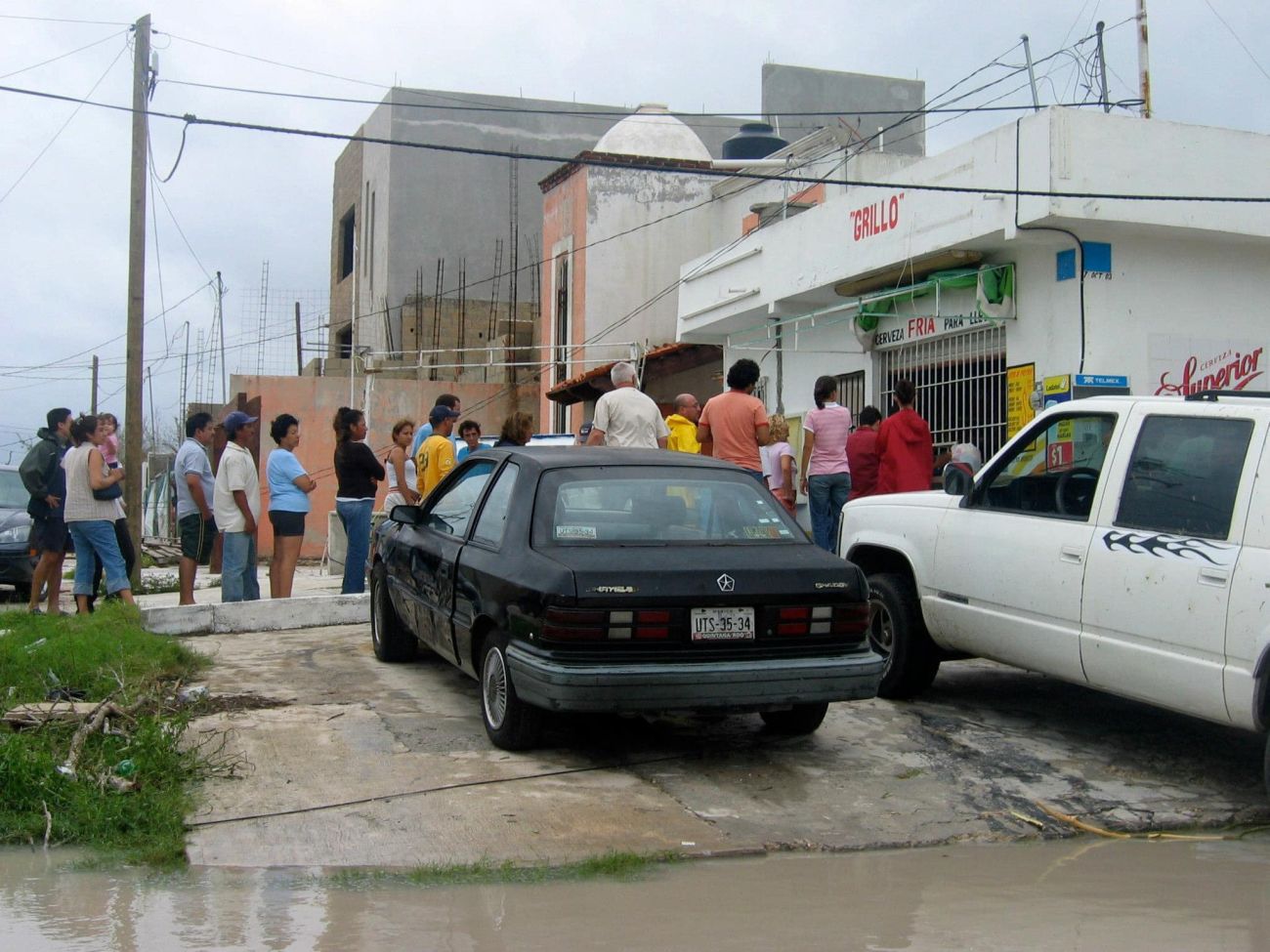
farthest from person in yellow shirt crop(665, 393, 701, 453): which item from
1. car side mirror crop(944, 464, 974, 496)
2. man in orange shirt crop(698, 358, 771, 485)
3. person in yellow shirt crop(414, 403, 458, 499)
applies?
car side mirror crop(944, 464, 974, 496)

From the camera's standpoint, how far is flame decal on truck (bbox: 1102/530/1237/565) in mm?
5328

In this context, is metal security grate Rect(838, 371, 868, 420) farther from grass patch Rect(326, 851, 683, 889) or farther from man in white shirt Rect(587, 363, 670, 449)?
grass patch Rect(326, 851, 683, 889)

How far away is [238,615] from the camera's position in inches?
377

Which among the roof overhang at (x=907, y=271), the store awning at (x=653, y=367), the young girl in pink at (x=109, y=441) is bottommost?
the young girl in pink at (x=109, y=441)

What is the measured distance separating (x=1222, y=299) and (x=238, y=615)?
31.3 feet

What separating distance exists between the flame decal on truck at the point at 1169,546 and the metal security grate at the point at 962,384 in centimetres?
727

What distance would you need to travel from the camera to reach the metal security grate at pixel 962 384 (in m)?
13.2

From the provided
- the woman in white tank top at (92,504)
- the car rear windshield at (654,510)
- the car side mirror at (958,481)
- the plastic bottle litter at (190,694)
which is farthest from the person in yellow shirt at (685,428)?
the plastic bottle litter at (190,694)

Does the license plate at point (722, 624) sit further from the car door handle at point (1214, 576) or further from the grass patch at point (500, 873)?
the car door handle at point (1214, 576)

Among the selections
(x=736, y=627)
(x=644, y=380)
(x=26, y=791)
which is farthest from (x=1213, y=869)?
(x=644, y=380)

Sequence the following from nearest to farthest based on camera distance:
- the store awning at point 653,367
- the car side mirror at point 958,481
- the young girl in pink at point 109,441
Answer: the car side mirror at point 958,481 → the young girl in pink at point 109,441 → the store awning at point 653,367

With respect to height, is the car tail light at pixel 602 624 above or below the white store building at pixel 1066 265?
below

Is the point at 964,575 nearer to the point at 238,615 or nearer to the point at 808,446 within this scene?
the point at 808,446

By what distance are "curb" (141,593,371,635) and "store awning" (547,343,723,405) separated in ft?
35.1
